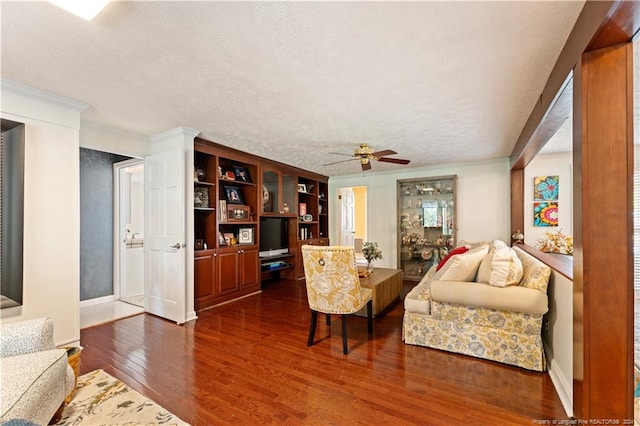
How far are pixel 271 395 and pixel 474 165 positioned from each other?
16.6 ft

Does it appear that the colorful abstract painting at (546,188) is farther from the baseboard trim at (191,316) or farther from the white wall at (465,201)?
the baseboard trim at (191,316)

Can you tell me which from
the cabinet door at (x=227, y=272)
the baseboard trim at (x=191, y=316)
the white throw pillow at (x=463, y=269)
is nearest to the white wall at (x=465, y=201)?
the white throw pillow at (x=463, y=269)

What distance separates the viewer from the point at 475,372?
7.35ft

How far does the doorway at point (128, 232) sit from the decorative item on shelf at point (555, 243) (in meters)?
6.35

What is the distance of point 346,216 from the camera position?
747cm

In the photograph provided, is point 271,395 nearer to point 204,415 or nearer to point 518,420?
point 204,415

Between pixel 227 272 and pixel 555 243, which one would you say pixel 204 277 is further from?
pixel 555 243

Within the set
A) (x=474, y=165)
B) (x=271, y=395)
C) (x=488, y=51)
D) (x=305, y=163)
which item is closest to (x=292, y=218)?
(x=305, y=163)

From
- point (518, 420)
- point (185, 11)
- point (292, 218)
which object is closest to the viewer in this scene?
point (185, 11)

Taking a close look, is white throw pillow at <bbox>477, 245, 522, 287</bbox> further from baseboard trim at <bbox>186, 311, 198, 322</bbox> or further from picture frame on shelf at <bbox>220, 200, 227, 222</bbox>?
picture frame on shelf at <bbox>220, 200, 227, 222</bbox>

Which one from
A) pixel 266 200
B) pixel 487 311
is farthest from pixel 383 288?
pixel 266 200

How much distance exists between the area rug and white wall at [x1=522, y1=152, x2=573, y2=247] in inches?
214

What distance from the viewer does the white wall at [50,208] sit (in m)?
2.37

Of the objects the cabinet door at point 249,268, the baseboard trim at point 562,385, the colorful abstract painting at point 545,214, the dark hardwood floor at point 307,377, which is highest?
the colorful abstract painting at point 545,214
